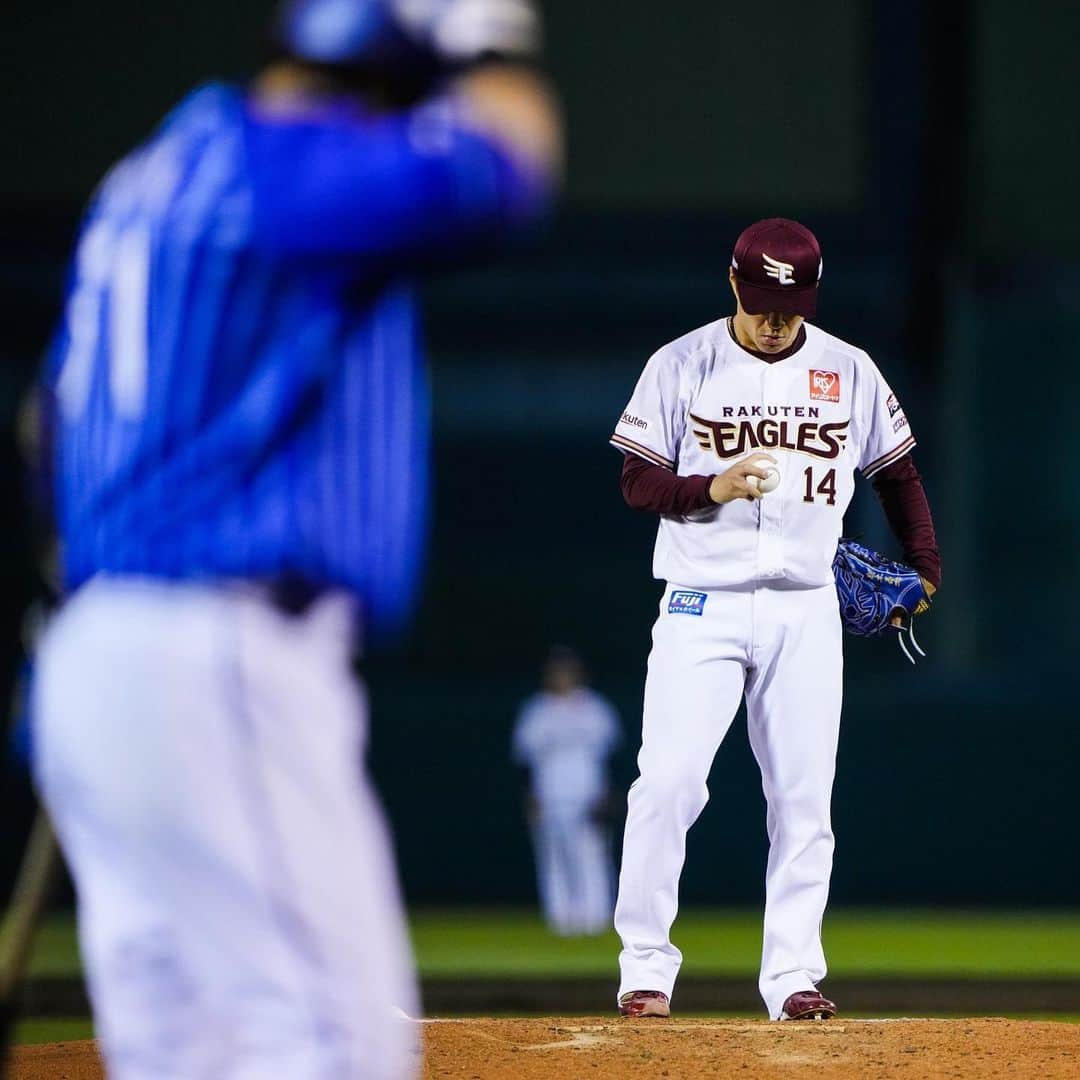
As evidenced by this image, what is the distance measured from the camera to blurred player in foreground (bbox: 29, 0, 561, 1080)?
2551 mm

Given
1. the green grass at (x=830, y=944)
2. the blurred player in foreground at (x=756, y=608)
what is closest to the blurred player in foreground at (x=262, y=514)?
the blurred player in foreground at (x=756, y=608)

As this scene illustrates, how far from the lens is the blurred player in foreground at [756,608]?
6.01 meters

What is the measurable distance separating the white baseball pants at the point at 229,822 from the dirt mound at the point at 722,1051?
2.77 metres

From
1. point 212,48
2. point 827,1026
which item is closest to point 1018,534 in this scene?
point 212,48

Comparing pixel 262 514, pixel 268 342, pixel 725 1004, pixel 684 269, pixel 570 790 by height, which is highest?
pixel 684 269

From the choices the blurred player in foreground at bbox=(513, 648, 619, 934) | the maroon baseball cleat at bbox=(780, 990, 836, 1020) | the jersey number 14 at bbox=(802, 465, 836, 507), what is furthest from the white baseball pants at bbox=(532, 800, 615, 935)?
the jersey number 14 at bbox=(802, 465, 836, 507)

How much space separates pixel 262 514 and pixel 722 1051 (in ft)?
10.8

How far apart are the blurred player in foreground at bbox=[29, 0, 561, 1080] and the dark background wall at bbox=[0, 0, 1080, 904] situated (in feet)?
54.0

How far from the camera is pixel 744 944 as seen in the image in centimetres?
1488

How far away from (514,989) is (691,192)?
38.2 ft

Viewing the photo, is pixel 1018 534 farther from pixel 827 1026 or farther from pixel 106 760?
pixel 106 760

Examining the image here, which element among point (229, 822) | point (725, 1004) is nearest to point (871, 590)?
point (229, 822)

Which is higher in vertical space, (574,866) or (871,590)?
(871,590)

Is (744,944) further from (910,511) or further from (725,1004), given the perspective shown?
(910,511)
